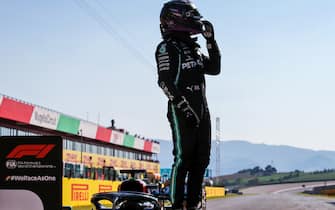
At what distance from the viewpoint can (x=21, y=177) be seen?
4367 mm

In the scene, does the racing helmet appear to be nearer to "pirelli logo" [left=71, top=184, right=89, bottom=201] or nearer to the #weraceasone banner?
the #weraceasone banner

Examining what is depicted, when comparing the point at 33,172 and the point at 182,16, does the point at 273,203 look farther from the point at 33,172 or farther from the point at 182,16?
the point at 33,172

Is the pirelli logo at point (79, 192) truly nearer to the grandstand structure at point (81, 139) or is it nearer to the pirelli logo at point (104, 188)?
the grandstand structure at point (81, 139)

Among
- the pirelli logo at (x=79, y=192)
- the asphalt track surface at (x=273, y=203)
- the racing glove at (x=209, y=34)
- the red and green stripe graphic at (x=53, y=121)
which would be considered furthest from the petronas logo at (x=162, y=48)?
the red and green stripe graphic at (x=53, y=121)

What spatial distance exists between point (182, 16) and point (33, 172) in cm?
153

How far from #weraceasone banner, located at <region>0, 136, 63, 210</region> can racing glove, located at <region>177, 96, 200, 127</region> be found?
971mm

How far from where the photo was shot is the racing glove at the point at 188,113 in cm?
495

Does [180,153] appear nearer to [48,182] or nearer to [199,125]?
[199,125]

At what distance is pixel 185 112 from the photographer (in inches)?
195

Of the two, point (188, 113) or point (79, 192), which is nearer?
point (188, 113)

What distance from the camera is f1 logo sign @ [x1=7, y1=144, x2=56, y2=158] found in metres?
4.34

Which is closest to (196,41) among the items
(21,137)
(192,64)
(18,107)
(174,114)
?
(192,64)

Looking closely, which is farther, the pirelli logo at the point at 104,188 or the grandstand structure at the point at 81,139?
the grandstand structure at the point at 81,139

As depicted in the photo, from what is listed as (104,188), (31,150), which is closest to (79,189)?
(104,188)
